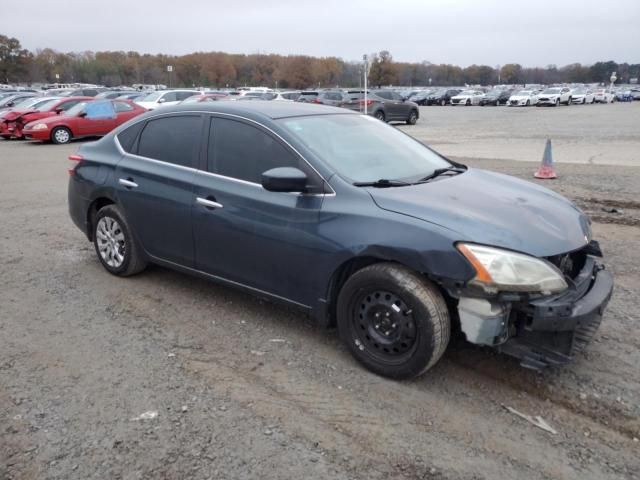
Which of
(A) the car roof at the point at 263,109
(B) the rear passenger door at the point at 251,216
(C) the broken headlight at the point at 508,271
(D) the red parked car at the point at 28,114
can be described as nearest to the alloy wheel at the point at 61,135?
(D) the red parked car at the point at 28,114

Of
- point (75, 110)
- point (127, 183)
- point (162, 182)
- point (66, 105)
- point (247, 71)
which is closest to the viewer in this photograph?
point (162, 182)

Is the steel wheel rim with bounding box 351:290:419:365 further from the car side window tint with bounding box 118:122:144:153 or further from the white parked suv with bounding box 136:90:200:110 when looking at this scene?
the white parked suv with bounding box 136:90:200:110

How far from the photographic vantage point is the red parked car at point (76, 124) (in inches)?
736

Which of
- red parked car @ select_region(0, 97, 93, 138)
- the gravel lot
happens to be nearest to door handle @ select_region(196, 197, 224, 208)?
the gravel lot

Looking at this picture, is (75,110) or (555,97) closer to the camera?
(75,110)

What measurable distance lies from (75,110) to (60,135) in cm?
145

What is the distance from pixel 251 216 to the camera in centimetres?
405

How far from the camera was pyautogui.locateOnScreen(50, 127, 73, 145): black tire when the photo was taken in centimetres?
1877

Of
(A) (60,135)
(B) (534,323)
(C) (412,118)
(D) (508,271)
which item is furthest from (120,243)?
(C) (412,118)

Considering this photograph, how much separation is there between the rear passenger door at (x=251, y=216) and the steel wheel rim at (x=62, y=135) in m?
16.5

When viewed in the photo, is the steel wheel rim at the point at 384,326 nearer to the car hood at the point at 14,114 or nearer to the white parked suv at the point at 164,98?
the car hood at the point at 14,114

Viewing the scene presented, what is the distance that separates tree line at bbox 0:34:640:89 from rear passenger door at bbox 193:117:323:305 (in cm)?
10235

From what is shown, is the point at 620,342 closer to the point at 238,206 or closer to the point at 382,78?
the point at 238,206

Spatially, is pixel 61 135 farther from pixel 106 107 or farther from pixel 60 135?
pixel 106 107
